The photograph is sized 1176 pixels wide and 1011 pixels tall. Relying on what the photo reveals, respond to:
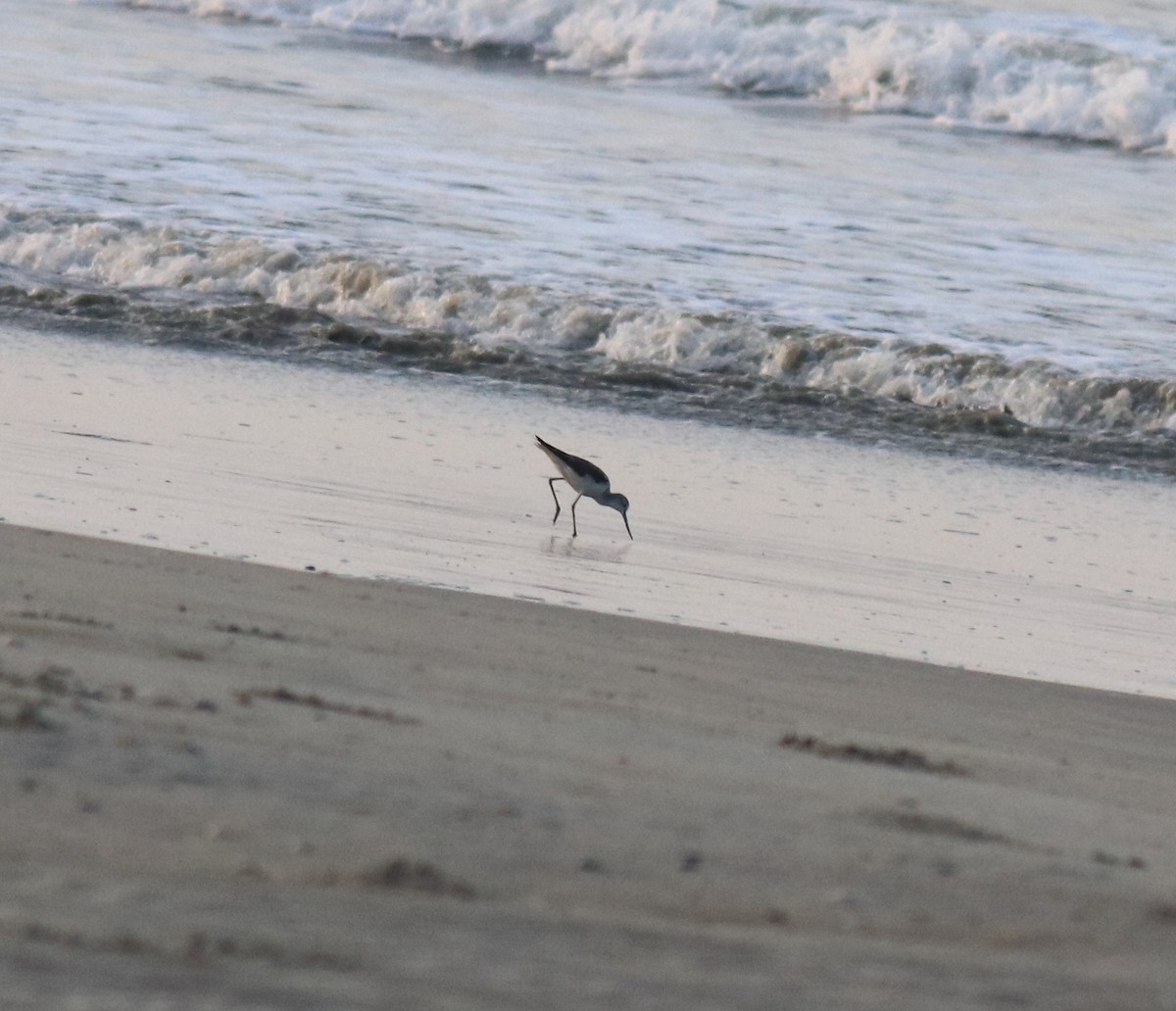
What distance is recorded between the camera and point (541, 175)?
15188 millimetres

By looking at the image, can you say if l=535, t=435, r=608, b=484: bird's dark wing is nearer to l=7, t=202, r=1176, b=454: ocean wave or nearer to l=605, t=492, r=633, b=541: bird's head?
l=605, t=492, r=633, b=541: bird's head

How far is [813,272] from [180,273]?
3.86m

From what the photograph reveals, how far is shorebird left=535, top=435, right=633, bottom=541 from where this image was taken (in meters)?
6.86

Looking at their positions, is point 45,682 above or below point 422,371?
above

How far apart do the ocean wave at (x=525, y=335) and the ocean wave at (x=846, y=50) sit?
985 cm

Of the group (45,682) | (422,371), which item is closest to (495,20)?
(422,371)

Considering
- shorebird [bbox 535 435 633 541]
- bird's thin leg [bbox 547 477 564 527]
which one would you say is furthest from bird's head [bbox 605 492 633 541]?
bird's thin leg [bbox 547 477 564 527]

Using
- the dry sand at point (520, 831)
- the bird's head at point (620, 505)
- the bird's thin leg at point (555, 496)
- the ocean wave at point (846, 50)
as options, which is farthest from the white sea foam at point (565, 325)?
the ocean wave at point (846, 50)

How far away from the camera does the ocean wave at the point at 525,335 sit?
10.2 meters

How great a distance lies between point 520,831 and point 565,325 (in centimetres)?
825

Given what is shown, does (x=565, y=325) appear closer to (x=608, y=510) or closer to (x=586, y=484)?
(x=608, y=510)

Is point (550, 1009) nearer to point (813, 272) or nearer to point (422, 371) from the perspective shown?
point (422, 371)

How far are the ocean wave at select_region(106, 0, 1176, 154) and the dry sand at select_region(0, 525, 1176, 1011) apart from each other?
651 inches

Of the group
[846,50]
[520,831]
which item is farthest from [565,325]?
[846,50]
